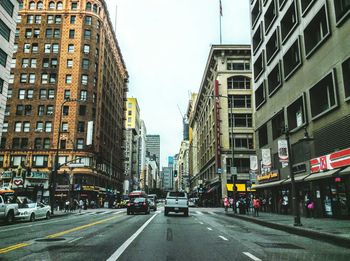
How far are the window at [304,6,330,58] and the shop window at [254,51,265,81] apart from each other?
37.7 ft

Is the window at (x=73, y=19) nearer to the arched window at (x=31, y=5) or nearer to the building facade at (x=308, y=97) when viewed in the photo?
the arched window at (x=31, y=5)

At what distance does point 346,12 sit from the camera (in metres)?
19.3

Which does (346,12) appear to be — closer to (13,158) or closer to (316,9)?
(316,9)

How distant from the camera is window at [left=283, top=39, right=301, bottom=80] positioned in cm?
2698

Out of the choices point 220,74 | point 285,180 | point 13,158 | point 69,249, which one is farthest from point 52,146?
point 69,249

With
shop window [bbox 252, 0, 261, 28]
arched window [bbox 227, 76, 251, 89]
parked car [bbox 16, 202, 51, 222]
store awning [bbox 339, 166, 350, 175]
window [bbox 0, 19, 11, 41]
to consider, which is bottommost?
parked car [bbox 16, 202, 51, 222]

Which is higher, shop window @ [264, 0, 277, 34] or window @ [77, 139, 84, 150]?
shop window @ [264, 0, 277, 34]

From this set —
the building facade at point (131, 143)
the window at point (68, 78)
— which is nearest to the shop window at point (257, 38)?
the window at point (68, 78)

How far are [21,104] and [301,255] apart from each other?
62809 mm

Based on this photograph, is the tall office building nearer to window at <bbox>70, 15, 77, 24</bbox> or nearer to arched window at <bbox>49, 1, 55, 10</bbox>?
window at <bbox>70, 15, 77, 24</bbox>

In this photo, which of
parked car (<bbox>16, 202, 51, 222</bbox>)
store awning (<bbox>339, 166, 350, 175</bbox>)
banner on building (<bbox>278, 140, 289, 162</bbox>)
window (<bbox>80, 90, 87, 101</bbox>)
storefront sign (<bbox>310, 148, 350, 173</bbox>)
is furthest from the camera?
window (<bbox>80, 90, 87, 101</bbox>)

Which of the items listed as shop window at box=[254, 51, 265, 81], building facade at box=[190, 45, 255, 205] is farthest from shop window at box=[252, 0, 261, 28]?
building facade at box=[190, 45, 255, 205]

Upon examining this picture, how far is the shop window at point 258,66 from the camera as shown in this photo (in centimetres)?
3711

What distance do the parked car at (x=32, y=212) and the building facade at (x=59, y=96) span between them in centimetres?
3027
